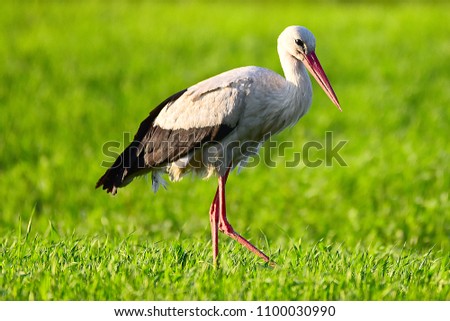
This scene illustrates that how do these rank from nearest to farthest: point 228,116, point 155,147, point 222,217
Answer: point 228,116, point 155,147, point 222,217

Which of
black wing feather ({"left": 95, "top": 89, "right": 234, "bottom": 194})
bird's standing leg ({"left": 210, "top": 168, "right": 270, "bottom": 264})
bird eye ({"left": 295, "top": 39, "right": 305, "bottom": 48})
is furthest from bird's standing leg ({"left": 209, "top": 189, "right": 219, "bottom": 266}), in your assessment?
bird eye ({"left": 295, "top": 39, "right": 305, "bottom": 48})

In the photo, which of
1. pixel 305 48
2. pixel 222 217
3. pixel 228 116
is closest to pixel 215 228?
pixel 222 217

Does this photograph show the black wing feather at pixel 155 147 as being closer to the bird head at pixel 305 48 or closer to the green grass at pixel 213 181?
the green grass at pixel 213 181

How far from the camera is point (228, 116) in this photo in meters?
4.43

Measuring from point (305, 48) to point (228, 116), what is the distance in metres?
0.63

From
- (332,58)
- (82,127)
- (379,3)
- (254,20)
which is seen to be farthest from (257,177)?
(379,3)

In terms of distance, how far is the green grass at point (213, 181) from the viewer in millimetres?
4129

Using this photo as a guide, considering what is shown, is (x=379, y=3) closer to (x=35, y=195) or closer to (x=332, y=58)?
(x=332, y=58)

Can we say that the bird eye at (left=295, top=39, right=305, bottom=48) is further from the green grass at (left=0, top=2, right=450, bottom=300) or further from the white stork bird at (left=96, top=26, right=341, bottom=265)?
the green grass at (left=0, top=2, right=450, bottom=300)

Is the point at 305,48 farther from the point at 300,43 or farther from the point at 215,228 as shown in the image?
the point at 215,228

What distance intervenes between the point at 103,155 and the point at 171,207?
1.74 meters

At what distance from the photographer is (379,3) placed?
72.5ft

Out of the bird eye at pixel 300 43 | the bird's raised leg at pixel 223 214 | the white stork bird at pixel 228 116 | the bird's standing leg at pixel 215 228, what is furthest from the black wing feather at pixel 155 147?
the bird eye at pixel 300 43

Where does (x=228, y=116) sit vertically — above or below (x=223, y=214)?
above
